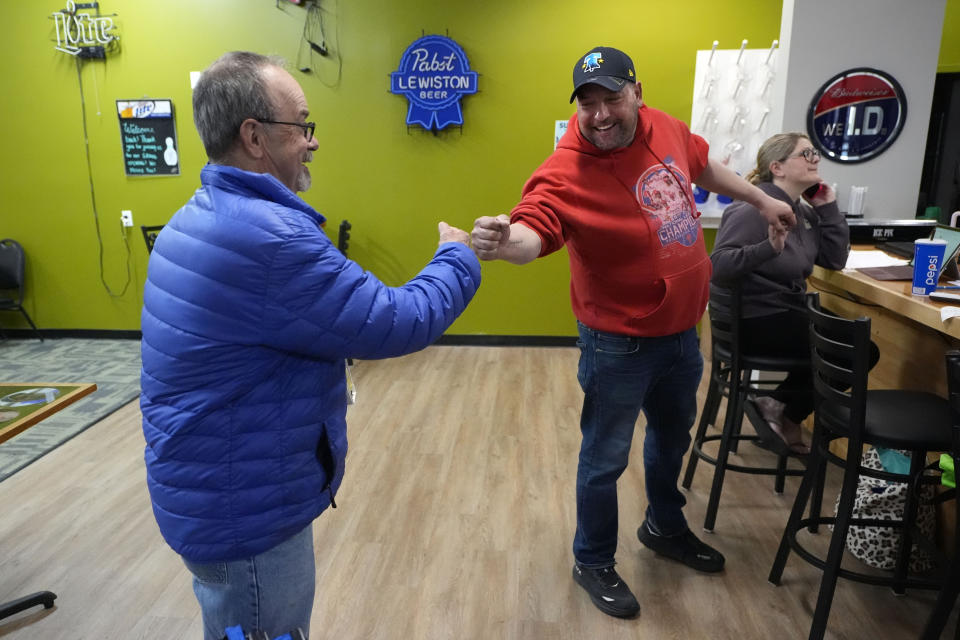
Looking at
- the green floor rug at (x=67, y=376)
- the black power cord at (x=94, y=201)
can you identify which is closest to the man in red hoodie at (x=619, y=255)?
the green floor rug at (x=67, y=376)

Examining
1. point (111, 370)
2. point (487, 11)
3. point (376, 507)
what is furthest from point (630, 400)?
point (111, 370)

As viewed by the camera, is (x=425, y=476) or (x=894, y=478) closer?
(x=894, y=478)

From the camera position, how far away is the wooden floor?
196cm

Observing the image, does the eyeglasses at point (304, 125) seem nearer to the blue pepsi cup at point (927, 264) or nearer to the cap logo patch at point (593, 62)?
the cap logo patch at point (593, 62)

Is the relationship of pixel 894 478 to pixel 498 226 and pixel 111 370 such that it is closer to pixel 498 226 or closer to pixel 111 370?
pixel 498 226

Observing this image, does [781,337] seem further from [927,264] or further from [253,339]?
[253,339]

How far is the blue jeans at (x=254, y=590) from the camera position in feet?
3.75

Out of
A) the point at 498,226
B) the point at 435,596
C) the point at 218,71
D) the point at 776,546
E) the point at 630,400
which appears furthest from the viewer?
the point at 776,546

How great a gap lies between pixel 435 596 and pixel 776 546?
122 cm

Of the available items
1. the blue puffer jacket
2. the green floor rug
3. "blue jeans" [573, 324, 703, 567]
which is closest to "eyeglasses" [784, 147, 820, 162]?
"blue jeans" [573, 324, 703, 567]

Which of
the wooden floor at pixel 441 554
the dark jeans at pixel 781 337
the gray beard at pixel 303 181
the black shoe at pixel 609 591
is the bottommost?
the wooden floor at pixel 441 554

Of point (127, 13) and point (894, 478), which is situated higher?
point (127, 13)

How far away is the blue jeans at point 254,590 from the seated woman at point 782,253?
1722 millimetres

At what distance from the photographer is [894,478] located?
170 cm
